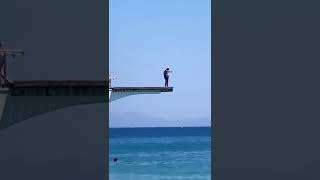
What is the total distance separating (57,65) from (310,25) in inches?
166

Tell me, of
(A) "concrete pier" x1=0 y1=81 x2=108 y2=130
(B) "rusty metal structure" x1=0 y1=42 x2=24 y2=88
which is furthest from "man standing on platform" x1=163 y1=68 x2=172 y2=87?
(B) "rusty metal structure" x1=0 y1=42 x2=24 y2=88

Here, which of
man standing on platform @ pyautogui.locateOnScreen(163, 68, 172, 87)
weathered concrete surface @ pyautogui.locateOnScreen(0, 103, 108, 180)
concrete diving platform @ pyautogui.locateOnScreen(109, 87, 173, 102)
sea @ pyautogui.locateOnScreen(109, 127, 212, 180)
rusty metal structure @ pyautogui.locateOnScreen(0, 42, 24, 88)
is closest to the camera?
rusty metal structure @ pyautogui.locateOnScreen(0, 42, 24, 88)

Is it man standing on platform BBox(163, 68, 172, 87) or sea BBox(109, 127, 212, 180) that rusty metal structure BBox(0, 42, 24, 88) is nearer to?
man standing on platform BBox(163, 68, 172, 87)

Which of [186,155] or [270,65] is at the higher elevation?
[270,65]

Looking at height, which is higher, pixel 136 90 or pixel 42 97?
pixel 136 90

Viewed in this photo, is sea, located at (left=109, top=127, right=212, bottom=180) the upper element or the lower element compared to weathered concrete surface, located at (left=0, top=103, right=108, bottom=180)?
lower

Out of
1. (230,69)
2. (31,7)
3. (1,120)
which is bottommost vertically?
A: (1,120)

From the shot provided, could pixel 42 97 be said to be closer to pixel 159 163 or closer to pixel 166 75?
pixel 166 75

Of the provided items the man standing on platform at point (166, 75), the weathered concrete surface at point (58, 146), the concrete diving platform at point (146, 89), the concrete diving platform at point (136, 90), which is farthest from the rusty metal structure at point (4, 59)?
the man standing on platform at point (166, 75)

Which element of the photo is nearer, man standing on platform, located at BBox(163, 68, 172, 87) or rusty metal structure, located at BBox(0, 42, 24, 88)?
rusty metal structure, located at BBox(0, 42, 24, 88)

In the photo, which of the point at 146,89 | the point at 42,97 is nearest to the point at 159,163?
the point at 146,89

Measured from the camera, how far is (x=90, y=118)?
12445 millimetres

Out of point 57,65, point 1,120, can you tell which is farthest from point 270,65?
point 1,120

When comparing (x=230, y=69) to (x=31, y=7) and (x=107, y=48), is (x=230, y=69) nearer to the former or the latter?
Result: (x=107, y=48)
